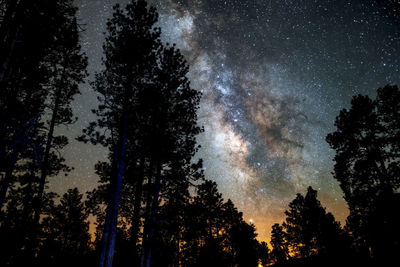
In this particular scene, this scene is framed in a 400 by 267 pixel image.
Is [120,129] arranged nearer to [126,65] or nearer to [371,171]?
[126,65]

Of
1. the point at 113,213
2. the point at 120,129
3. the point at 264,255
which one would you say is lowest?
the point at 264,255

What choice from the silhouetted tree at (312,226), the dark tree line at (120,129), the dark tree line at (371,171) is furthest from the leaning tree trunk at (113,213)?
the silhouetted tree at (312,226)

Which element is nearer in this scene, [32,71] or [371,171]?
[32,71]

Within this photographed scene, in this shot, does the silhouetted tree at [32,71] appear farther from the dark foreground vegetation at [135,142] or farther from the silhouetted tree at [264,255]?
the silhouetted tree at [264,255]

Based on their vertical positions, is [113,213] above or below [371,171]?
below

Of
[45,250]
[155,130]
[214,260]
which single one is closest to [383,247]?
[214,260]

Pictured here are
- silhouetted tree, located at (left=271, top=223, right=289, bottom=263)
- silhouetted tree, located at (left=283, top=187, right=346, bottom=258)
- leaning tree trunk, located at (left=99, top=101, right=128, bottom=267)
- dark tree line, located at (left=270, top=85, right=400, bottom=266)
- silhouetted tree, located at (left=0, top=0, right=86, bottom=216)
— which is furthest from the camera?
silhouetted tree, located at (left=271, top=223, right=289, bottom=263)

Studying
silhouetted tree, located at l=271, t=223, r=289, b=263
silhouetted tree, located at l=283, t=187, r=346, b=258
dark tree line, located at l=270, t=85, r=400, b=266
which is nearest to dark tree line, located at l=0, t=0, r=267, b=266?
dark tree line, located at l=270, t=85, r=400, b=266

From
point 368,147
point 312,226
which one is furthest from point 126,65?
point 312,226

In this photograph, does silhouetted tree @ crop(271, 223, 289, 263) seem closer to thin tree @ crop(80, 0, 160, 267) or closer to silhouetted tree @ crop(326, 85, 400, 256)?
silhouetted tree @ crop(326, 85, 400, 256)

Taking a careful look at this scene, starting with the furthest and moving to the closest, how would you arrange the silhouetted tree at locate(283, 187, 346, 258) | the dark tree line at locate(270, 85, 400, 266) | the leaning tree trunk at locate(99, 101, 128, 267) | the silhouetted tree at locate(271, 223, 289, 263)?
the silhouetted tree at locate(271, 223, 289, 263) → the silhouetted tree at locate(283, 187, 346, 258) → the dark tree line at locate(270, 85, 400, 266) → the leaning tree trunk at locate(99, 101, 128, 267)

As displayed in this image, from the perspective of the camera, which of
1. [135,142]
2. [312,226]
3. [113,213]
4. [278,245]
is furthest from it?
[278,245]

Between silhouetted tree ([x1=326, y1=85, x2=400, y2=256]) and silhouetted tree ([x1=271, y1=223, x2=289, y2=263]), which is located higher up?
silhouetted tree ([x1=326, y1=85, x2=400, y2=256])

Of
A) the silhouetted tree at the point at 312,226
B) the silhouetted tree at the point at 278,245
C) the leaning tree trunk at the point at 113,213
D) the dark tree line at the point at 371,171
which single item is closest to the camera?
the leaning tree trunk at the point at 113,213
